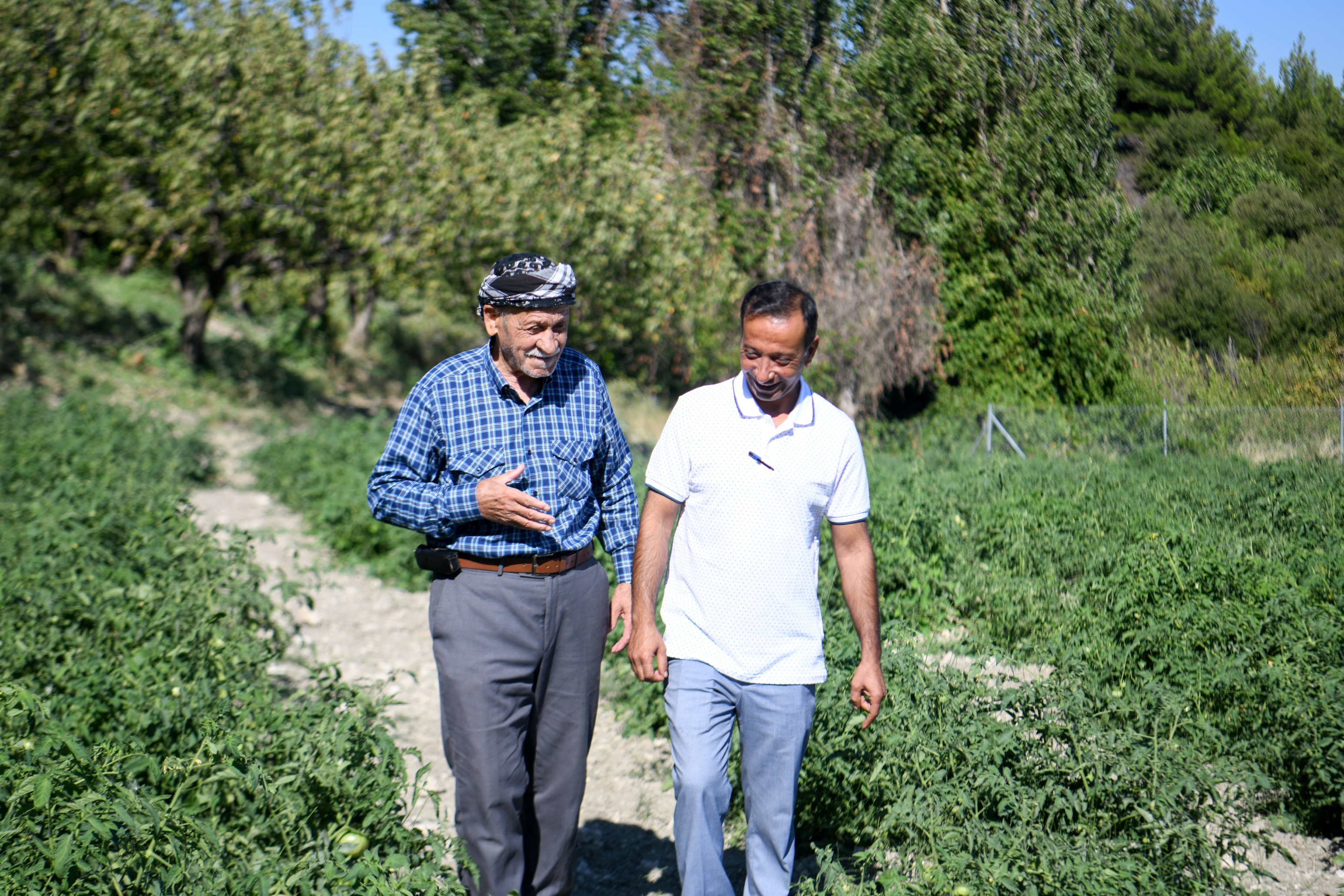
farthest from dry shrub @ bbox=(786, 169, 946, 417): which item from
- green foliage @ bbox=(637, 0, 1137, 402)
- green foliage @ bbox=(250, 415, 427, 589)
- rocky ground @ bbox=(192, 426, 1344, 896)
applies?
green foliage @ bbox=(250, 415, 427, 589)

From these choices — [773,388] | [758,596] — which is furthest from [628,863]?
[773,388]

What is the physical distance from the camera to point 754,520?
2.63 metres

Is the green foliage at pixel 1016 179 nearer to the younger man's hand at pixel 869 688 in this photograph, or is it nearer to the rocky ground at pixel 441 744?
the rocky ground at pixel 441 744

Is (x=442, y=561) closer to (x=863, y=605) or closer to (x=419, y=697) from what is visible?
(x=863, y=605)

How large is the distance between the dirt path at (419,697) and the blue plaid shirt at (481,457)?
2.51ft

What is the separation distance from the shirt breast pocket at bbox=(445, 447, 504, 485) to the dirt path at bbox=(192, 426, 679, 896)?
0.85 metres

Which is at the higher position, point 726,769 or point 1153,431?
point 1153,431

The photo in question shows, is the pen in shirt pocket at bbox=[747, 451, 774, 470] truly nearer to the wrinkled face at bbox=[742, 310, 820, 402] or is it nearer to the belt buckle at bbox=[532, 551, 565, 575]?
the wrinkled face at bbox=[742, 310, 820, 402]

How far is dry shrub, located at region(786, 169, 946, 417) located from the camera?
7117 mm

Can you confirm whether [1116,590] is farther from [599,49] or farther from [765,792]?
[599,49]

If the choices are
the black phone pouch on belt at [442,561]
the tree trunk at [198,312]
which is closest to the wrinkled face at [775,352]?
the black phone pouch on belt at [442,561]

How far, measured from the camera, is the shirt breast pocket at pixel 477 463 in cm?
291

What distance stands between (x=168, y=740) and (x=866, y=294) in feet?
19.4

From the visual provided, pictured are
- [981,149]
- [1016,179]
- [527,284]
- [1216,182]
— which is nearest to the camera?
[527,284]
